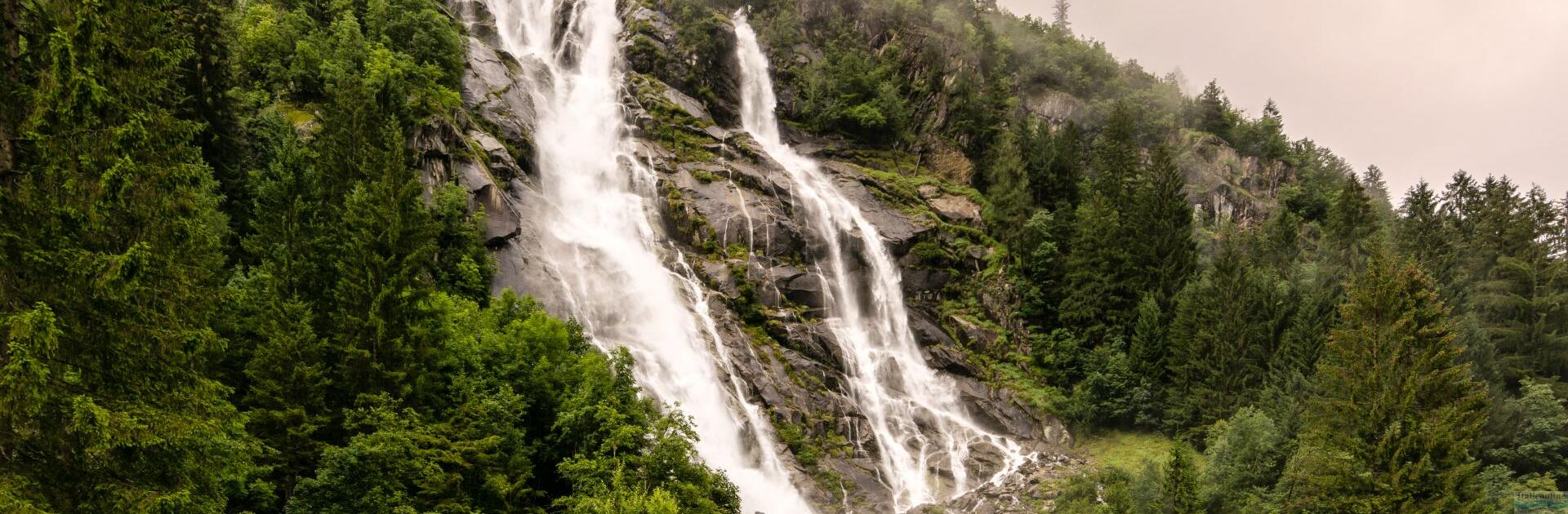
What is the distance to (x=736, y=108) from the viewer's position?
2756 inches

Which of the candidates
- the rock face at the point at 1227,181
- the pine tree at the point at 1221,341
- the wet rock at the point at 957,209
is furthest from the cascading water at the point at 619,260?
the rock face at the point at 1227,181

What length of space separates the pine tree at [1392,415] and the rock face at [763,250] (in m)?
13.3

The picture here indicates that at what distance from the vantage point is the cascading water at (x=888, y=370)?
143ft


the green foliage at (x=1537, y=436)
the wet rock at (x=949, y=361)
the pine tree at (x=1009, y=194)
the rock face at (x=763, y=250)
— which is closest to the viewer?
the green foliage at (x=1537, y=436)

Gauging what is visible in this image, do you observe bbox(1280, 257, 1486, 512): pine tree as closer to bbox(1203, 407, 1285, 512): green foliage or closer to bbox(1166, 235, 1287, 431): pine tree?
bbox(1203, 407, 1285, 512): green foliage

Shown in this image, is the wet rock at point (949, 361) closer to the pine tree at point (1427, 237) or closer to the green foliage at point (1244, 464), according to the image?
the green foliage at point (1244, 464)

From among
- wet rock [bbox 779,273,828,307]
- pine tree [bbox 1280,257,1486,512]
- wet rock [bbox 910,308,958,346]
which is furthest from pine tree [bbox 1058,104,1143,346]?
pine tree [bbox 1280,257,1486,512]

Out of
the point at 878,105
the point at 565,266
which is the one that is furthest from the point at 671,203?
the point at 878,105

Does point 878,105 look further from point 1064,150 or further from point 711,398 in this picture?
point 711,398

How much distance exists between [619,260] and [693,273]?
14.2ft

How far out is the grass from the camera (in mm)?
46375

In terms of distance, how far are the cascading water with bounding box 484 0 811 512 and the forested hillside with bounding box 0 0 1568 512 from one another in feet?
4.62

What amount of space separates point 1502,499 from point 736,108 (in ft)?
174

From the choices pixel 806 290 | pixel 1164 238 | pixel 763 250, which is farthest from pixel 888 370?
pixel 1164 238
